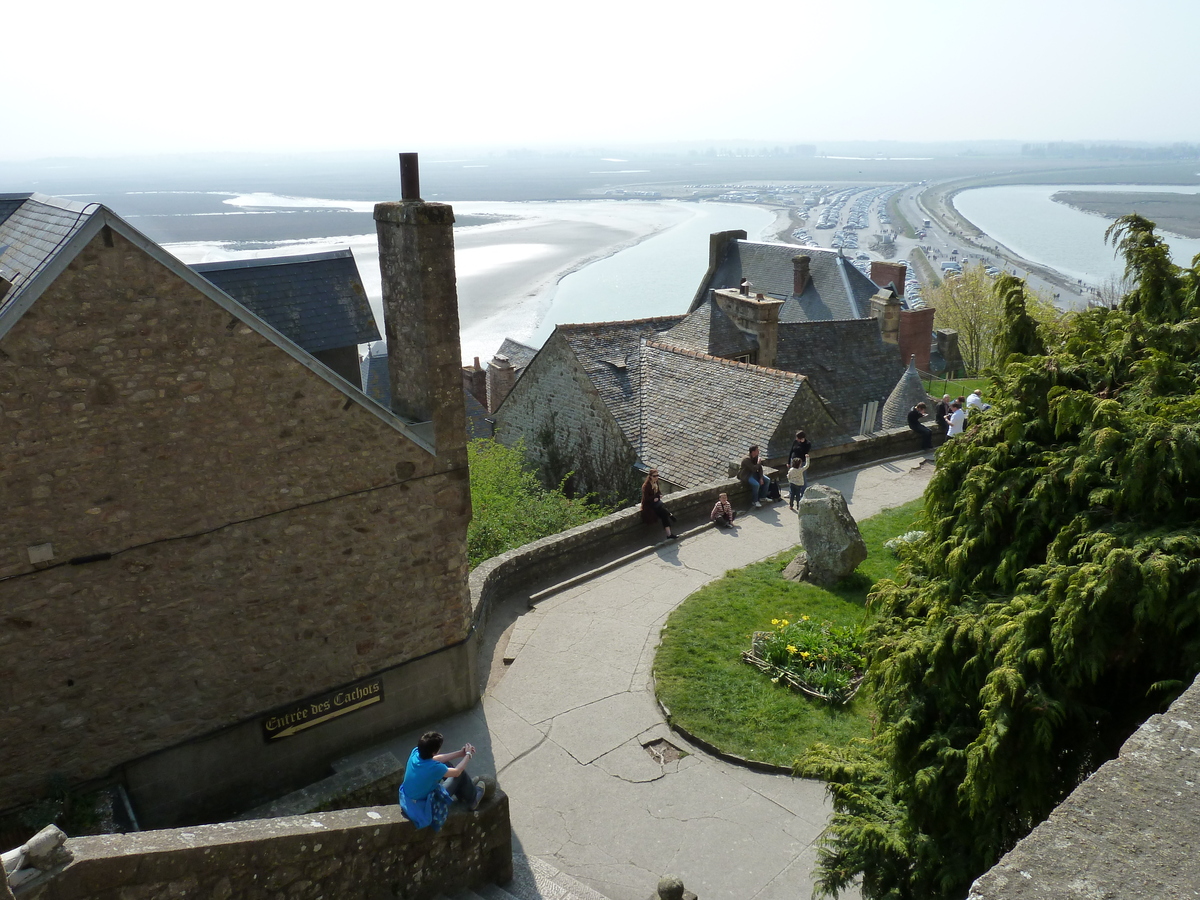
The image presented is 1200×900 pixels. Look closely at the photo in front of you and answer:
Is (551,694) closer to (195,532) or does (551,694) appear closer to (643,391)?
(195,532)

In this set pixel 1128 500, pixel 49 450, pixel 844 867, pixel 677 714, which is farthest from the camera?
pixel 677 714

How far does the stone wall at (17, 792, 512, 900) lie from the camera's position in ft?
19.0

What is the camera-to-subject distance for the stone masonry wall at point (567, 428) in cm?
2116

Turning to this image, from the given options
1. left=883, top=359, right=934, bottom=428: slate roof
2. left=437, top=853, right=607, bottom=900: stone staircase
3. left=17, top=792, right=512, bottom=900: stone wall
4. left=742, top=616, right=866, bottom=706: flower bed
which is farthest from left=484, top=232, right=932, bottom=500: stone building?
left=17, top=792, right=512, bottom=900: stone wall

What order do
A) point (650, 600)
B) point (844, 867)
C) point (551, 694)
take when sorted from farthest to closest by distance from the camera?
point (650, 600)
point (551, 694)
point (844, 867)

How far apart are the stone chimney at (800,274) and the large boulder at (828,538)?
28172 millimetres

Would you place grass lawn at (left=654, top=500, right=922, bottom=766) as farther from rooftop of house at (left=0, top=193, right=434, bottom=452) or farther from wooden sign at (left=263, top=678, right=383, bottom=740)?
rooftop of house at (left=0, top=193, right=434, bottom=452)

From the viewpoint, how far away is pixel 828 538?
14.1m

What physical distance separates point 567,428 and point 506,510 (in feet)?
17.9

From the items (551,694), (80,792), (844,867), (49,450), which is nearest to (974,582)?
(844,867)

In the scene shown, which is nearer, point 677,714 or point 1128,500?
point 1128,500

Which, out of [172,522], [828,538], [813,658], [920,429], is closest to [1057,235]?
[920,429]

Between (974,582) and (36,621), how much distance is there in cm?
835

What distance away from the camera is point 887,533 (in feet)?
53.7
